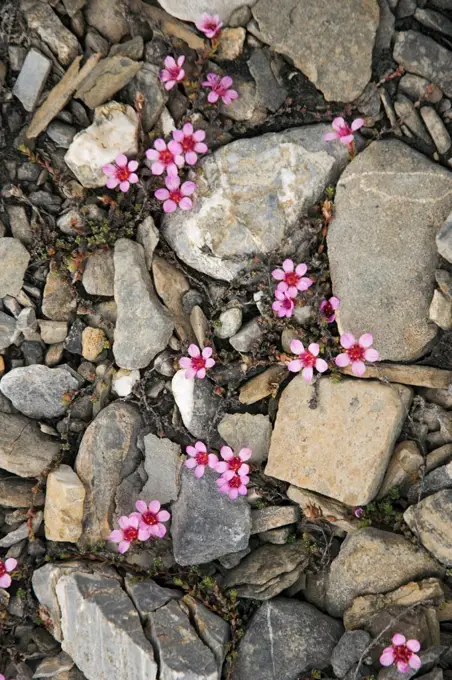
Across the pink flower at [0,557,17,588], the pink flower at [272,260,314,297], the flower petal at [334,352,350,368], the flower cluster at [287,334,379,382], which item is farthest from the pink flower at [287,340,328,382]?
the pink flower at [0,557,17,588]

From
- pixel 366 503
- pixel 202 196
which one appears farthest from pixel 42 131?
pixel 366 503

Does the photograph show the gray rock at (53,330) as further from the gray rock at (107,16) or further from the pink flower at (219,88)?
the gray rock at (107,16)

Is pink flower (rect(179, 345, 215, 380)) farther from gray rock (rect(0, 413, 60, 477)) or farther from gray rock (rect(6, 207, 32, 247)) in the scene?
gray rock (rect(6, 207, 32, 247))

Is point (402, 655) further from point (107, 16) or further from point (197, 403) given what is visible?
point (107, 16)

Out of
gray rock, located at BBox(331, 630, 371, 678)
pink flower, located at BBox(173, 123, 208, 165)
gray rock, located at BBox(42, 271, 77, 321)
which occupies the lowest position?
gray rock, located at BBox(331, 630, 371, 678)

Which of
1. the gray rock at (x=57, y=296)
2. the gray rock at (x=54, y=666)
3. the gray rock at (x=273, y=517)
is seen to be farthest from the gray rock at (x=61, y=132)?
the gray rock at (x=54, y=666)

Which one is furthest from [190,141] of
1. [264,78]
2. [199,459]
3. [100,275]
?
[199,459]
